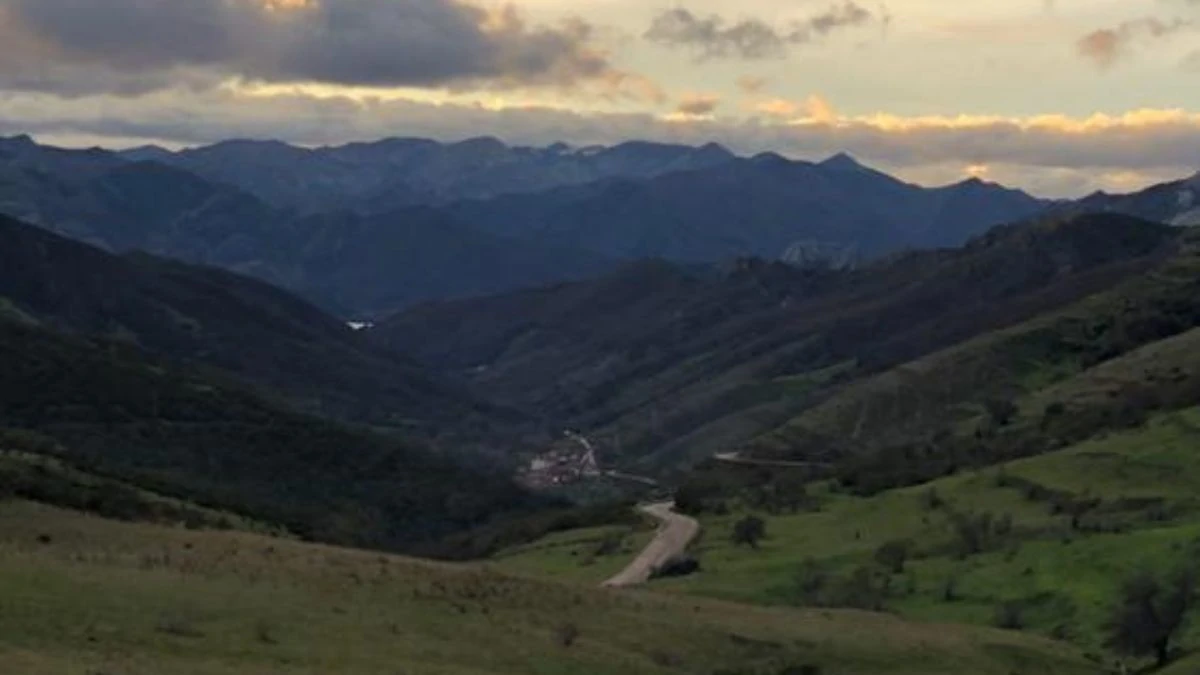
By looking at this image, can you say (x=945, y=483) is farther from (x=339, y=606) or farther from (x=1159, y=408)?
(x=339, y=606)

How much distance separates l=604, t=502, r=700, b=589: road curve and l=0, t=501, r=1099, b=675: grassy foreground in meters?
36.2

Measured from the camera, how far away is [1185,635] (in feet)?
311

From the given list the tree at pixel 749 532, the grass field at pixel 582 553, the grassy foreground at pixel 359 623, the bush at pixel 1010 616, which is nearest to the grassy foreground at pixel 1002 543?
the bush at pixel 1010 616

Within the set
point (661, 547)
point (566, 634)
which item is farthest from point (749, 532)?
point (566, 634)

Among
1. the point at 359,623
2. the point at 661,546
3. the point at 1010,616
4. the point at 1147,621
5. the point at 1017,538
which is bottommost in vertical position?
the point at 661,546

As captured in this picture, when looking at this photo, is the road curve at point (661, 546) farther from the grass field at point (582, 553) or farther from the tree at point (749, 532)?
the tree at point (749, 532)

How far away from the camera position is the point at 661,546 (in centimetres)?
15400

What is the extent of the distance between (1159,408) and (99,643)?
16140cm

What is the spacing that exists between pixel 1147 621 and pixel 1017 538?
46773 mm

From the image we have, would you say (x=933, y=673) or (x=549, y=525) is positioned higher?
(x=933, y=673)

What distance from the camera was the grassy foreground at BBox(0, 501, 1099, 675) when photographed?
52.3m

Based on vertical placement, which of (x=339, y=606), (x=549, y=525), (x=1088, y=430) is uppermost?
(x=339, y=606)

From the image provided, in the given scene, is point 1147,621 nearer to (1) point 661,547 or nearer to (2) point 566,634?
(2) point 566,634

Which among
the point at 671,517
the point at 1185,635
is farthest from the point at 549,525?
the point at 1185,635
